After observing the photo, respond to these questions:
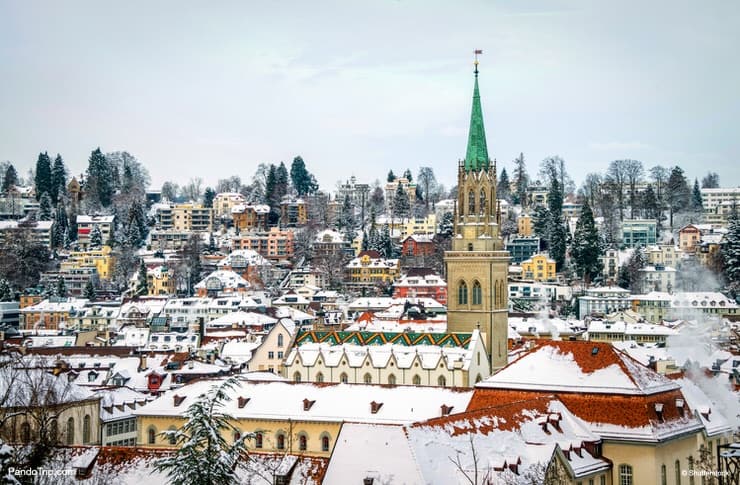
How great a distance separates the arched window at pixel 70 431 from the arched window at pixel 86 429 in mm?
1205

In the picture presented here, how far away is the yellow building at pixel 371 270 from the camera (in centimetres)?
17738

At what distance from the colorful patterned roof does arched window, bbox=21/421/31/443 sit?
27.2m

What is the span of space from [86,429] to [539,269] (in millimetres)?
115142

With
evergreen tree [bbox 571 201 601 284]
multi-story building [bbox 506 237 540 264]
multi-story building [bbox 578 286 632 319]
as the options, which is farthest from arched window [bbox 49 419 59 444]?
multi-story building [bbox 506 237 540 264]

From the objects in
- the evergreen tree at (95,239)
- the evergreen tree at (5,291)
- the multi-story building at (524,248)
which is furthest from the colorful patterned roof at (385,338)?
the evergreen tree at (95,239)

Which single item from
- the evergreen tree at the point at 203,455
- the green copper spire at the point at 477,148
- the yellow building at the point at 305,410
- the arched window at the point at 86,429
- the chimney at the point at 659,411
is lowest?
the arched window at the point at 86,429

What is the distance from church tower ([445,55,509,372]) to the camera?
7431 cm

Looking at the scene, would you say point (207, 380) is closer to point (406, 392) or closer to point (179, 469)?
point (406, 392)

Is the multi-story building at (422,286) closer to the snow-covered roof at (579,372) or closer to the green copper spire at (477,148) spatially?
the green copper spire at (477,148)

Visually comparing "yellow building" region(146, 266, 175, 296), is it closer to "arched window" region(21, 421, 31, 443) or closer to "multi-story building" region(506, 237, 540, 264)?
"multi-story building" region(506, 237, 540, 264)

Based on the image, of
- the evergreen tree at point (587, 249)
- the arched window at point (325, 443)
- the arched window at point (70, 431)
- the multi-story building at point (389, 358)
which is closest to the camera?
the arched window at point (325, 443)

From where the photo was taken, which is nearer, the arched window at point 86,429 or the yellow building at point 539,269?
the arched window at point 86,429

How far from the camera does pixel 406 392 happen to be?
5406cm

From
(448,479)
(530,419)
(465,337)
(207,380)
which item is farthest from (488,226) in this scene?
(448,479)
